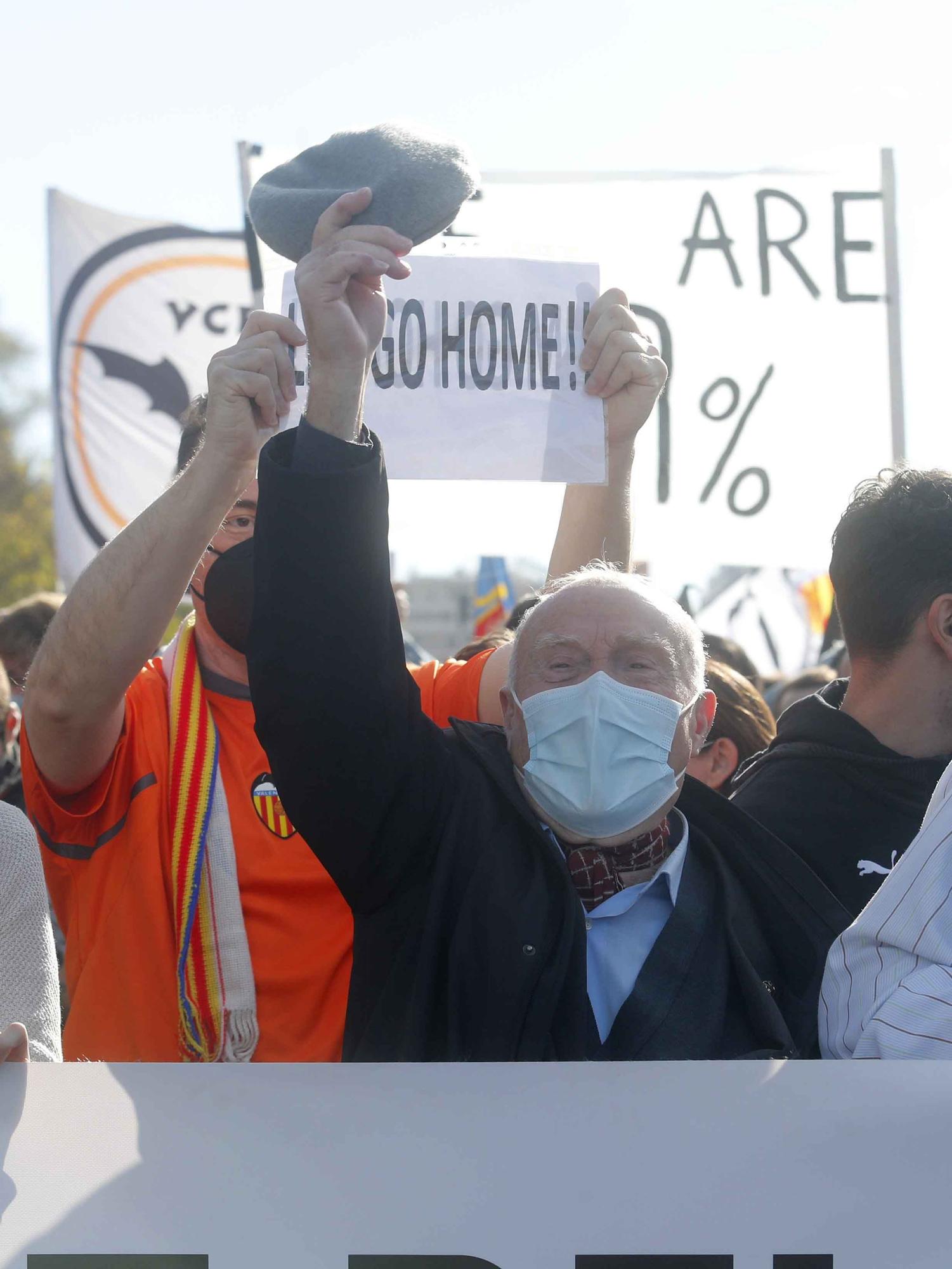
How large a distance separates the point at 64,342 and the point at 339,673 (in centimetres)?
522

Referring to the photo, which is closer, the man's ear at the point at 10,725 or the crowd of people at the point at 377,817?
the crowd of people at the point at 377,817

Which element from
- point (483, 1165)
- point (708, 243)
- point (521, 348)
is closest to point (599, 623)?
point (521, 348)

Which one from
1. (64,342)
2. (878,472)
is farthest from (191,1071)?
(64,342)

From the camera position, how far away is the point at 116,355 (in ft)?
21.7

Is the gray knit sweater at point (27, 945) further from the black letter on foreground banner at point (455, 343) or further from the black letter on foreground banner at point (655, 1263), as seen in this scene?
the black letter on foreground banner at point (455, 343)

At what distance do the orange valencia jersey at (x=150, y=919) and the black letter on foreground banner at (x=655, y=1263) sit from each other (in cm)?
64

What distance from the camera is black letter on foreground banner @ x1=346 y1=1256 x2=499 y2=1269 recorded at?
1.61 meters

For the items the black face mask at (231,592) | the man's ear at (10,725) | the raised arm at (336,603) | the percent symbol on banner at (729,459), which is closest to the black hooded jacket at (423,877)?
the raised arm at (336,603)

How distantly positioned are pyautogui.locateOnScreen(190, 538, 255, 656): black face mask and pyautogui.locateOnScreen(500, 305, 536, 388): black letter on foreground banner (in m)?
0.50

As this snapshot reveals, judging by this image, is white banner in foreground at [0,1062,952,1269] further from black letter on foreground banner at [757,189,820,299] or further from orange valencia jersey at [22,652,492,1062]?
black letter on foreground banner at [757,189,820,299]

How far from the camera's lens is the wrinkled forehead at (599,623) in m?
2.16

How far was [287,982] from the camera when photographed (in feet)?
7.32

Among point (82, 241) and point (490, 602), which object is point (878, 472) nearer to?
point (82, 241)

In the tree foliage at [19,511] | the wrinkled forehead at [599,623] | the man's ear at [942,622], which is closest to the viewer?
the wrinkled forehead at [599,623]
